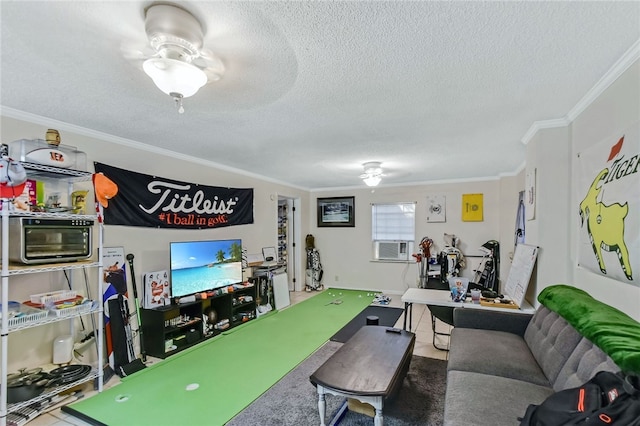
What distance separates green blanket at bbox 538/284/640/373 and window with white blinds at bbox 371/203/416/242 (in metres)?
4.26

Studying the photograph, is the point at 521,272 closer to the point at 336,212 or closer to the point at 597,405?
the point at 597,405

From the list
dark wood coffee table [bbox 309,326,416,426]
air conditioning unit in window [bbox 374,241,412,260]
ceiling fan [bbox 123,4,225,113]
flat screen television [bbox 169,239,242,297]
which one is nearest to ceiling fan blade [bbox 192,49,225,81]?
ceiling fan [bbox 123,4,225,113]

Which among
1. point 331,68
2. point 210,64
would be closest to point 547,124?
point 331,68

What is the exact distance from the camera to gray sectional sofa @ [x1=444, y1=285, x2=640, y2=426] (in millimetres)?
1483

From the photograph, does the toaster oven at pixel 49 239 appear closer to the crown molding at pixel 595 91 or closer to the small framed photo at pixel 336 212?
the crown molding at pixel 595 91

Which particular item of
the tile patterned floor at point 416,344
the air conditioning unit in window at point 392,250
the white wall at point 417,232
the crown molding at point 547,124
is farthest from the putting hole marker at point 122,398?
the air conditioning unit in window at point 392,250

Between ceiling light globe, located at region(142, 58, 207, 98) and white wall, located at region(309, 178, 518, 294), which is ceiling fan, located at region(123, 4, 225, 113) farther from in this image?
white wall, located at region(309, 178, 518, 294)

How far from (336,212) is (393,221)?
1.37 m

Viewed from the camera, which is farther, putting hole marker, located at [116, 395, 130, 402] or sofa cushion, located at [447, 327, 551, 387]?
putting hole marker, located at [116, 395, 130, 402]

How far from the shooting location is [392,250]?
673cm

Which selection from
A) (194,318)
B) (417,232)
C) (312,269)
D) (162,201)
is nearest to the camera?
(162,201)

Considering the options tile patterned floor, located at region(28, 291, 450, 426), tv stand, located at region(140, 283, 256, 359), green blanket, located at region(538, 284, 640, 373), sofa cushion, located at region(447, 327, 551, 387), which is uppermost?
green blanket, located at region(538, 284, 640, 373)

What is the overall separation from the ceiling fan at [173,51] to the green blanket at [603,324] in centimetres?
236

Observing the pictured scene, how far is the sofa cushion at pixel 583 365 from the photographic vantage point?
148cm
